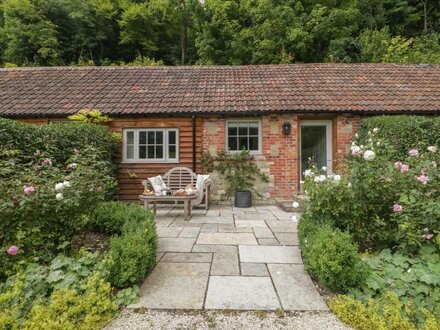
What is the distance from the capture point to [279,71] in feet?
33.4

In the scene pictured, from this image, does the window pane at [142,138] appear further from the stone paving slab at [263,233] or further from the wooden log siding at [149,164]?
the stone paving slab at [263,233]

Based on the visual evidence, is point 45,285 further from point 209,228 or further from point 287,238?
point 287,238

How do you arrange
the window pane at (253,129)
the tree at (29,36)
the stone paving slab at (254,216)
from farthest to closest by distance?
the tree at (29,36) → the window pane at (253,129) → the stone paving slab at (254,216)

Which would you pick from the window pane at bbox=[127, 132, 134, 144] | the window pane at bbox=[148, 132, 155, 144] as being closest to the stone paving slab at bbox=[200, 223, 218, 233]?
the window pane at bbox=[148, 132, 155, 144]

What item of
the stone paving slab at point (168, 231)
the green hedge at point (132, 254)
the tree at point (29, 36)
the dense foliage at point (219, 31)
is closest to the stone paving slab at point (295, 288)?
the green hedge at point (132, 254)

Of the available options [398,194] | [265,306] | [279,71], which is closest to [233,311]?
[265,306]

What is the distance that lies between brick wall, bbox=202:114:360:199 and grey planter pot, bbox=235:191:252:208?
0.62 meters

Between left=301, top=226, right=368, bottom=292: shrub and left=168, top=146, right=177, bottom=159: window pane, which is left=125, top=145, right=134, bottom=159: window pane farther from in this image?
left=301, top=226, right=368, bottom=292: shrub

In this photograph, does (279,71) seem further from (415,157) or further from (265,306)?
(265,306)

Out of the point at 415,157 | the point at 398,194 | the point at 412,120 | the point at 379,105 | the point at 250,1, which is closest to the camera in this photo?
the point at 398,194

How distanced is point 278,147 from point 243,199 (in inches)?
72.0

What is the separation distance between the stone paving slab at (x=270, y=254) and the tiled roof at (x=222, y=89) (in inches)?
174

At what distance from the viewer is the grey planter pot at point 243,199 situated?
24.1 ft

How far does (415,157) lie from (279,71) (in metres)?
7.36
